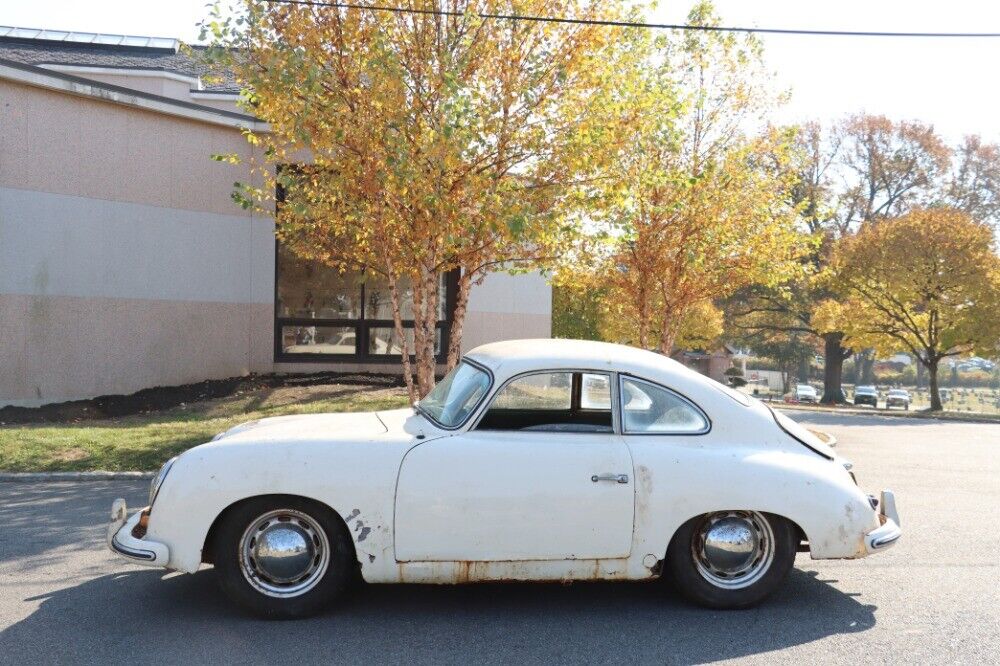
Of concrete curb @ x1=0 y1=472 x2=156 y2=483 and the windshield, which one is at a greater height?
the windshield

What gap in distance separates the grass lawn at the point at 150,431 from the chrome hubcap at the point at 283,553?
18.7 feet

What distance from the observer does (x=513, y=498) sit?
17.2ft

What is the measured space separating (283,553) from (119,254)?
1320cm

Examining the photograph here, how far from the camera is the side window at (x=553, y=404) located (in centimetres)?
557

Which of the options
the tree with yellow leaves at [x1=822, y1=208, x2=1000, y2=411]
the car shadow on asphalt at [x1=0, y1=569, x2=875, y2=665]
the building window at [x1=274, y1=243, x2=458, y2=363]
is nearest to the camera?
the car shadow on asphalt at [x1=0, y1=569, x2=875, y2=665]

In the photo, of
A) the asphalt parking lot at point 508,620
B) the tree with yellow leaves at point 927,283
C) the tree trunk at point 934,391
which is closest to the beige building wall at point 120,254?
the asphalt parking lot at point 508,620

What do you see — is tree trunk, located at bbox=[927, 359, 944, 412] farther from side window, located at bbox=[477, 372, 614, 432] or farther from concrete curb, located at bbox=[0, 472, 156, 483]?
side window, located at bbox=[477, 372, 614, 432]

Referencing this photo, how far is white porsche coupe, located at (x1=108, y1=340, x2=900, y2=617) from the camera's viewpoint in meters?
5.17

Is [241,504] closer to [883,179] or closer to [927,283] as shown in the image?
[927,283]

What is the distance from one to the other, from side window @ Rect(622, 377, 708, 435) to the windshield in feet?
2.72

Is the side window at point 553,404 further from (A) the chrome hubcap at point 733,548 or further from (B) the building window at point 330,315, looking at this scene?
(B) the building window at point 330,315

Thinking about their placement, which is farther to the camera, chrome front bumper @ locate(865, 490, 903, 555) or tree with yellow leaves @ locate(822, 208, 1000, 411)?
tree with yellow leaves @ locate(822, 208, 1000, 411)

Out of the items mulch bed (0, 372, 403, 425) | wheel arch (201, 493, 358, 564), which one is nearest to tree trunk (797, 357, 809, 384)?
mulch bed (0, 372, 403, 425)

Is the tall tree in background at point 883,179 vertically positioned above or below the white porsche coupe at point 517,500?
above
